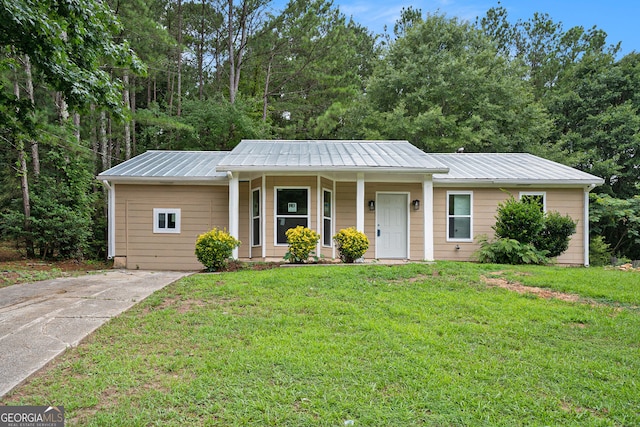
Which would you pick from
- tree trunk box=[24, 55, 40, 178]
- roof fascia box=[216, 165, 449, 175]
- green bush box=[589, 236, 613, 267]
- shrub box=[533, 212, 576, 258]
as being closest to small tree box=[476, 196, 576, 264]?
shrub box=[533, 212, 576, 258]

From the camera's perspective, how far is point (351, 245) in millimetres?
8523

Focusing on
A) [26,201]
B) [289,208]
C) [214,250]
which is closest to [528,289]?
[289,208]

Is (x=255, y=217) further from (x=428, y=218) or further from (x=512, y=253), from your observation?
(x=512, y=253)

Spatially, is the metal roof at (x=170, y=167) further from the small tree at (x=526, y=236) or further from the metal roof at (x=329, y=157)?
the small tree at (x=526, y=236)

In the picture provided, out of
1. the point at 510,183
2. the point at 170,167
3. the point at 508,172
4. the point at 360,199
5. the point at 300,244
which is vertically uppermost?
the point at 170,167

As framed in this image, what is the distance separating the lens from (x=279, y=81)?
1989cm

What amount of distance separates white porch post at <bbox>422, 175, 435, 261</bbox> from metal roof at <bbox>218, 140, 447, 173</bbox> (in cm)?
62

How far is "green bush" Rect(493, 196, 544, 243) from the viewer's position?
8977 mm

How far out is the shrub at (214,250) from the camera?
828 centimetres

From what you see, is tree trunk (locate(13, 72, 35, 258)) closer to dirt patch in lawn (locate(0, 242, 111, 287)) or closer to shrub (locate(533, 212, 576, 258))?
dirt patch in lawn (locate(0, 242, 111, 287))

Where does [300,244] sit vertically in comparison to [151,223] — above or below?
below

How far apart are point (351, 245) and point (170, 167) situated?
6224 millimetres

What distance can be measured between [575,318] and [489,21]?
25.7m

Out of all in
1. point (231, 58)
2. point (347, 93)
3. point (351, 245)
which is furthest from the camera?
point (347, 93)
